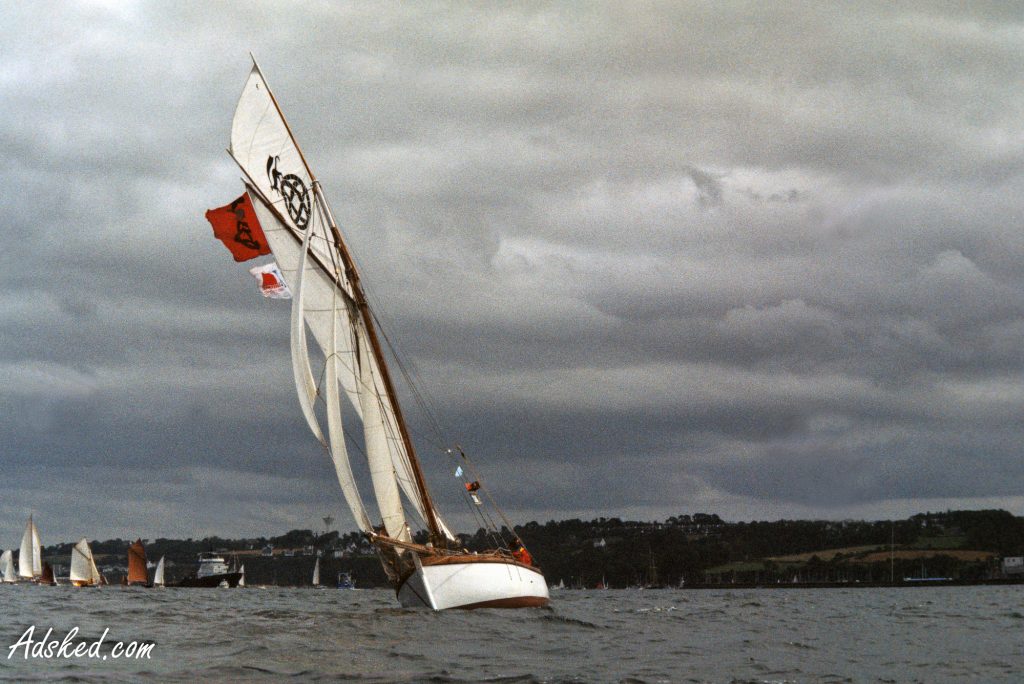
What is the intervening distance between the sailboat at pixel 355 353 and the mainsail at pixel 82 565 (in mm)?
119109

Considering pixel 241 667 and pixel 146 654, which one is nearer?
pixel 241 667

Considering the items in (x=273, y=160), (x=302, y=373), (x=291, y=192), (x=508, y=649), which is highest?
(x=273, y=160)

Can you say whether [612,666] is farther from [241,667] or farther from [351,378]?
[351,378]

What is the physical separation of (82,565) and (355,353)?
124 m

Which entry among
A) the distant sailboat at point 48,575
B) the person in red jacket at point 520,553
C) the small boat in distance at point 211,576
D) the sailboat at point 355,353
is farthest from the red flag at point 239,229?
the distant sailboat at point 48,575

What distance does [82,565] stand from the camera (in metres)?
158

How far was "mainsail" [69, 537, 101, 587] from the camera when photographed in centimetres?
15638

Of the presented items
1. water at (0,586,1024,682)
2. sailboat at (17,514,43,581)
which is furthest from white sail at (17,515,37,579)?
water at (0,586,1024,682)

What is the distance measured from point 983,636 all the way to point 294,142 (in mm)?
32918

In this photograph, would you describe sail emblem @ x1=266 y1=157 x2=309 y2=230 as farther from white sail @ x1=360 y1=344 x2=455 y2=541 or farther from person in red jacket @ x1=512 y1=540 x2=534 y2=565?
person in red jacket @ x1=512 y1=540 x2=534 y2=565

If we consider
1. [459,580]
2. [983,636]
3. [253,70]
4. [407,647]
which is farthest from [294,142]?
[983,636]

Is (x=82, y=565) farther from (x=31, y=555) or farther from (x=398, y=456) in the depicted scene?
(x=398, y=456)

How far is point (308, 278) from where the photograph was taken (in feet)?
159

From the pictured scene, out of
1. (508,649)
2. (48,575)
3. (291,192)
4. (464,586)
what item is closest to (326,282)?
(291,192)
